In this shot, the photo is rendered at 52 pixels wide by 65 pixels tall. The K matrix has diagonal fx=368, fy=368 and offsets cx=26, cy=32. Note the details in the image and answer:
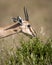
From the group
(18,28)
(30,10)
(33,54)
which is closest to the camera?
(33,54)

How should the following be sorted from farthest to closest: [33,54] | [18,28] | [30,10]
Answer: [30,10] < [18,28] < [33,54]

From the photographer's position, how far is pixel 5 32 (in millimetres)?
11797

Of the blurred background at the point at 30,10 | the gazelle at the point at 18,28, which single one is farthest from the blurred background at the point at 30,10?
the gazelle at the point at 18,28

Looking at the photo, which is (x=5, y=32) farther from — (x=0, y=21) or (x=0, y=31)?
(x=0, y=21)

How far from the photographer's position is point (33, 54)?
7262 mm

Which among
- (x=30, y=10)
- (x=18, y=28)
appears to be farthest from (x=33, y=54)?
(x=30, y=10)

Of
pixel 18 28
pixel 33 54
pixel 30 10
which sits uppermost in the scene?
pixel 33 54

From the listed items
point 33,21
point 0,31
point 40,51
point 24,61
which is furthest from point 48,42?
point 33,21

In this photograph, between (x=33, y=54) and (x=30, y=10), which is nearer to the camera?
(x=33, y=54)

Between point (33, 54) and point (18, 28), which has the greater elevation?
point (33, 54)

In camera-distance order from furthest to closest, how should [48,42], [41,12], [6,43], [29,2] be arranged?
[29,2]
[41,12]
[6,43]
[48,42]

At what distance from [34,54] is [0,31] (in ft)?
14.1

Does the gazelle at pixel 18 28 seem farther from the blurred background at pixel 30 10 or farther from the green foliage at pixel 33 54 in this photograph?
the blurred background at pixel 30 10

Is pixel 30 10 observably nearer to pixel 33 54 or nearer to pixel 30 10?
pixel 30 10
